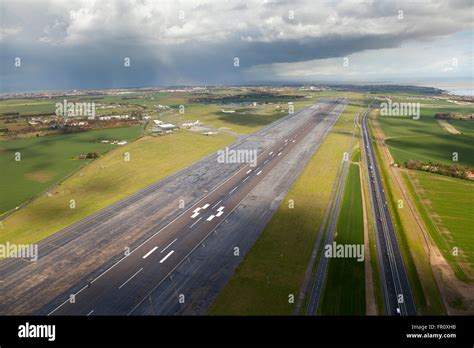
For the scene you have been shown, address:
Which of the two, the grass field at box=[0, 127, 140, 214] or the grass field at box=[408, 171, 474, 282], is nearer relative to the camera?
the grass field at box=[408, 171, 474, 282]

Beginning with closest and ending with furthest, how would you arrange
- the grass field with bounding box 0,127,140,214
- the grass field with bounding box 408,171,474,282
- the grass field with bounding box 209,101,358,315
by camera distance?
the grass field with bounding box 209,101,358,315 → the grass field with bounding box 408,171,474,282 → the grass field with bounding box 0,127,140,214

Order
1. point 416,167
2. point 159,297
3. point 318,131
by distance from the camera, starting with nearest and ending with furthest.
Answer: point 159,297, point 416,167, point 318,131

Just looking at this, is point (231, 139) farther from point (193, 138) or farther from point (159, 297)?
point (159, 297)

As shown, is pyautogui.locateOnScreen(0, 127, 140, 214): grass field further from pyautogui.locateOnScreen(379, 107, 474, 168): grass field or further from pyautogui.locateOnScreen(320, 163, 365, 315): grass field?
pyautogui.locateOnScreen(379, 107, 474, 168): grass field

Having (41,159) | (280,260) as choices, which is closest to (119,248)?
(280,260)

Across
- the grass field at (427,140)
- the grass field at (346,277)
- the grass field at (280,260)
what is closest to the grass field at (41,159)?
the grass field at (280,260)

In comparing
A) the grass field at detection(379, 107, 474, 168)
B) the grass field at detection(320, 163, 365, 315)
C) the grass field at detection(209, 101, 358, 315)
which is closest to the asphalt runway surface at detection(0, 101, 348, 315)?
the grass field at detection(209, 101, 358, 315)

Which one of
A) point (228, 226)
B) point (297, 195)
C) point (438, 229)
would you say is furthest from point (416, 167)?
point (228, 226)

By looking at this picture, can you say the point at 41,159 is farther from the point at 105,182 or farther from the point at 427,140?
the point at 427,140
